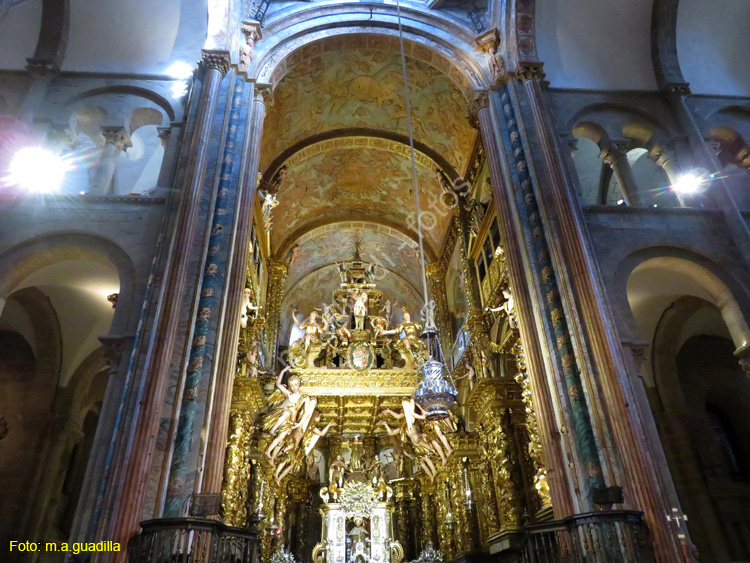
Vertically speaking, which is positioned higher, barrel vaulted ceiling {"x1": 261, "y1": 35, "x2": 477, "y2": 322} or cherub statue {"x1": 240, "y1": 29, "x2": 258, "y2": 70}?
barrel vaulted ceiling {"x1": 261, "y1": 35, "x2": 477, "y2": 322}

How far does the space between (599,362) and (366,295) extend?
34.6 feet

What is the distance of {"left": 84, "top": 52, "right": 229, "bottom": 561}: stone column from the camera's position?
614 centimetres

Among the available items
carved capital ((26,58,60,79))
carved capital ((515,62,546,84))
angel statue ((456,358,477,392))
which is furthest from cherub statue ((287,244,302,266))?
carved capital ((515,62,546,84))

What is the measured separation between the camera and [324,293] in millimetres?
21078

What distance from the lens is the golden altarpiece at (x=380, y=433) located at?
Result: 11.4 m

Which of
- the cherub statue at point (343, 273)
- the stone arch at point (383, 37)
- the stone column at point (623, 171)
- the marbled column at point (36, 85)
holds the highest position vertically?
the stone arch at point (383, 37)

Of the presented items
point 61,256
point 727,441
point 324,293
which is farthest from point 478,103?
point 324,293

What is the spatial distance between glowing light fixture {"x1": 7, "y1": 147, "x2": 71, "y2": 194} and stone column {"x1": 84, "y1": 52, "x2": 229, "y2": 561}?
2.28 metres

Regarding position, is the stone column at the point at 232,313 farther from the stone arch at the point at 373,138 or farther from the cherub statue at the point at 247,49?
the stone arch at the point at 373,138

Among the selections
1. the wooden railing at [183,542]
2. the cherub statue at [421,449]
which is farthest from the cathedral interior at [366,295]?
the cherub statue at [421,449]

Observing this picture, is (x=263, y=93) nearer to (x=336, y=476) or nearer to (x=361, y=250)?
(x=361, y=250)

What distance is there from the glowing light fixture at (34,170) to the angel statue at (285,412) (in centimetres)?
685

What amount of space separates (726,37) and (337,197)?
11004 millimetres

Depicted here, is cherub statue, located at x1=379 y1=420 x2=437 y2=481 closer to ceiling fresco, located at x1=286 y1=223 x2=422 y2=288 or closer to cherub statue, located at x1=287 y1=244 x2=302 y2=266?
ceiling fresco, located at x1=286 y1=223 x2=422 y2=288
